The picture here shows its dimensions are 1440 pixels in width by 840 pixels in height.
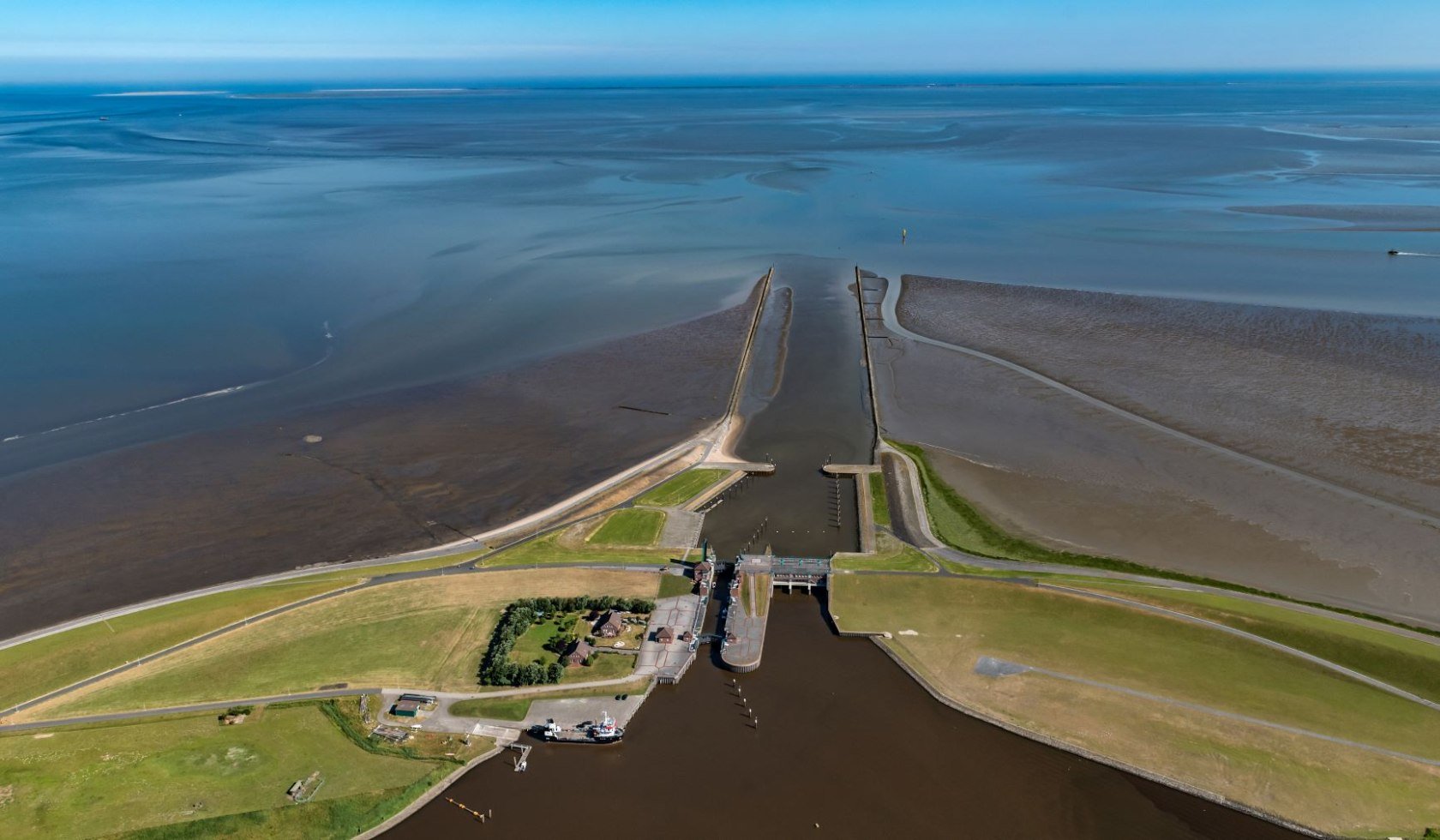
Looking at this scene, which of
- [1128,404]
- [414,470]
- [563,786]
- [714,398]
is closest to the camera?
[563,786]

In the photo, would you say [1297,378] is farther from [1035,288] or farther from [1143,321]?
[1035,288]

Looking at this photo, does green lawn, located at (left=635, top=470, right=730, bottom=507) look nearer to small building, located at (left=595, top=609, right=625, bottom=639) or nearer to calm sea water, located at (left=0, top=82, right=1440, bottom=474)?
small building, located at (left=595, top=609, right=625, bottom=639)

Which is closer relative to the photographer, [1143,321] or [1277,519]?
[1277,519]

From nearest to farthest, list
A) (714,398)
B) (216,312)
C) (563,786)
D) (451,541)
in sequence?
(563,786) < (451,541) < (714,398) < (216,312)

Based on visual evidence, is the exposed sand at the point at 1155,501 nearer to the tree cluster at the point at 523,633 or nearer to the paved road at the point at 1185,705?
the paved road at the point at 1185,705

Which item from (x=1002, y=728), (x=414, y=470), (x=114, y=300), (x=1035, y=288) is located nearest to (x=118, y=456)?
(x=414, y=470)

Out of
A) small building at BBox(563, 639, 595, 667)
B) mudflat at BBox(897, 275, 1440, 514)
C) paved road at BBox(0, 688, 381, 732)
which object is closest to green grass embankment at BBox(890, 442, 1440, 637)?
mudflat at BBox(897, 275, 1440, 514)
